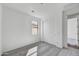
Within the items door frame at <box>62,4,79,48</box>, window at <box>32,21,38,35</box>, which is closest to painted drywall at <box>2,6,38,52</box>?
window at <box>32,21,38,35</box>

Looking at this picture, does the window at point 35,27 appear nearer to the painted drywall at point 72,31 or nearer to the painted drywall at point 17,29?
the painted drywall at point 17,29

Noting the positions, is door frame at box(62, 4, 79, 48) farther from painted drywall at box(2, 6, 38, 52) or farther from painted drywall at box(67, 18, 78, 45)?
painted drywall at box(2, 6, 38, 52)

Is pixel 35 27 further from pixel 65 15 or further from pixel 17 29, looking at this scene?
pixel 65 15

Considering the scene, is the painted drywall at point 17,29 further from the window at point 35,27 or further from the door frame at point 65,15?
the door frame at point 65,15

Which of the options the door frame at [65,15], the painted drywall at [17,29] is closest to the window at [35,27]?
the painted drywall at [17,29]

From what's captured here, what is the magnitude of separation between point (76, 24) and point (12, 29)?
116cm

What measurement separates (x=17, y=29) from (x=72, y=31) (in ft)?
3.39

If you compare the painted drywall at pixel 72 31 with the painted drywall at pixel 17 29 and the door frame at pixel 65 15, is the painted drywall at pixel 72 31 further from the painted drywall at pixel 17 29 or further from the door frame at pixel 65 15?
the painted drywall at pixel 17 29

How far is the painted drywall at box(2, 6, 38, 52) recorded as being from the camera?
40.7 inches

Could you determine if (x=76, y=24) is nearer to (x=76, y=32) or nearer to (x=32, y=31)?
(x=76, y=32)

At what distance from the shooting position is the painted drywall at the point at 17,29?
1033 mm

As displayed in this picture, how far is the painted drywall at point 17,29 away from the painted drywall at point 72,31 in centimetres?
63

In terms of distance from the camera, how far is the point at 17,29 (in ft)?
3.55

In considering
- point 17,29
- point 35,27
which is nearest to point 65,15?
point 35,27
